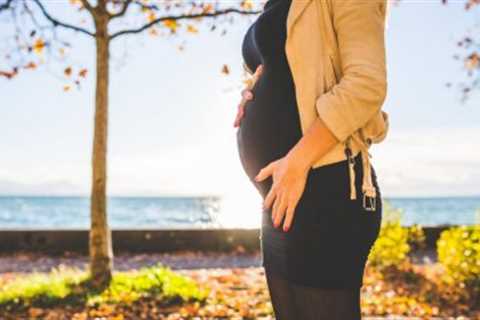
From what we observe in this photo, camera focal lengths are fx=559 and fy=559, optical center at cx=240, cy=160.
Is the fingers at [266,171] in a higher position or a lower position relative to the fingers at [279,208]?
higher

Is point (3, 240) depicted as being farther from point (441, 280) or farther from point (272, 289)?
point (272, 289)

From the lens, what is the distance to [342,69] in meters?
1.47

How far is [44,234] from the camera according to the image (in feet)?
39.5

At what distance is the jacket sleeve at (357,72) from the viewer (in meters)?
1.38

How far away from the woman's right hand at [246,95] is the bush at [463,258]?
6473 mm

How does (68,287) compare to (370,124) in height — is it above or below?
below

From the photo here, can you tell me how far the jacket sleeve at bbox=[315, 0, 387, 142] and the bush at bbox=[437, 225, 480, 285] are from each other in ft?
22.2

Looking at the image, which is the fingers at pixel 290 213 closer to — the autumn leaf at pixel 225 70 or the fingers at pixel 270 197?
→ the fingers at pixel 270 197

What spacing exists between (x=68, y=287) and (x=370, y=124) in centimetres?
632

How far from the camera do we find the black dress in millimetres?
1406

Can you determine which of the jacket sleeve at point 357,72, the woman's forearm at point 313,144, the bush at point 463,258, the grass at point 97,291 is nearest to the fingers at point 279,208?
the woman's forearm at point 313,144

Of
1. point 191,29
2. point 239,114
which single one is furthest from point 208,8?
point 239,114

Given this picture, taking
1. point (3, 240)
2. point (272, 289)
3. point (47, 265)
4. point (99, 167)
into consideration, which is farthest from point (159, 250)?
point (272, 289)

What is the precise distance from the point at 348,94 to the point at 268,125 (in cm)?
30
